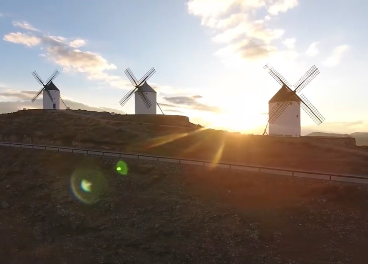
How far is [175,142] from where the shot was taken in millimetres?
55250

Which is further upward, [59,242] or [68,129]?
[68,129]

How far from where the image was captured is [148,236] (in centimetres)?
2641

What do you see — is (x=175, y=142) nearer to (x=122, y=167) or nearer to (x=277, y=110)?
(x=122, y=167)

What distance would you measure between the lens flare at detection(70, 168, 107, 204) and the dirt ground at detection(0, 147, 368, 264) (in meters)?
0.14

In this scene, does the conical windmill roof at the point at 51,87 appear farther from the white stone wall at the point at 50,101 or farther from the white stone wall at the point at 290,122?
the white stone wall at the point at 290,122

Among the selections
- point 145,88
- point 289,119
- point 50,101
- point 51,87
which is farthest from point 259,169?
point 51,87

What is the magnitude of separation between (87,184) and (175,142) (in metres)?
20.9

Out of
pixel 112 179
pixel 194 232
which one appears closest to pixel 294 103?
pixel 112 179

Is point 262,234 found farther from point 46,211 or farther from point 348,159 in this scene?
point 348,159

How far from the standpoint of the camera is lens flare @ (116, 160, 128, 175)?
3919 cm

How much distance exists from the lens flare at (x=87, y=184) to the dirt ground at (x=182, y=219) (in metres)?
0.14

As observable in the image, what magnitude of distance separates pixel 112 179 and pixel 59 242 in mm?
10714

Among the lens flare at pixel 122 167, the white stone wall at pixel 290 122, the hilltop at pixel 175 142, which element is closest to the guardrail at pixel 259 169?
the lens flare at pixel 122 167

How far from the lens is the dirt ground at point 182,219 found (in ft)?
78.0
